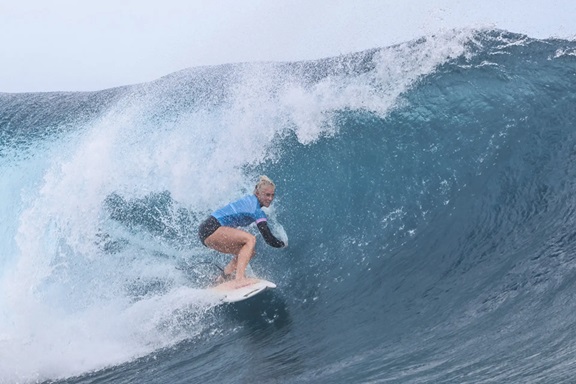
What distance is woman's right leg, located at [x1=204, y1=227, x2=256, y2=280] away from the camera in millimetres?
6797

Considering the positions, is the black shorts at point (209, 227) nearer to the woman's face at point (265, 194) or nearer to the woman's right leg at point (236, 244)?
the woman's right leg at point (236, 244)

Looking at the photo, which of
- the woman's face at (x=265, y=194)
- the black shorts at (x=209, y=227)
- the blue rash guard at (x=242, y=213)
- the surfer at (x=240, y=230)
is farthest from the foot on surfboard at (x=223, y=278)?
the woman's face at (x=265, y=194)

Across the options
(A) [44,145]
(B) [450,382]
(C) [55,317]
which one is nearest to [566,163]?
(B) [450,382]

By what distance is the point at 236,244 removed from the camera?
23.0 ft

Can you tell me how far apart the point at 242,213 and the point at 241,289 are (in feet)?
2.62

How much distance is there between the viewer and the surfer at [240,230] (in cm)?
675

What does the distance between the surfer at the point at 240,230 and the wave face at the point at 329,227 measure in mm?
484

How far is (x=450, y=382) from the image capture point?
384 centimetres

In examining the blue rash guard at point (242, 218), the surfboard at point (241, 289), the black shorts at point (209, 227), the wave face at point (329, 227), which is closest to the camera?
the wave face at point (329, 227)

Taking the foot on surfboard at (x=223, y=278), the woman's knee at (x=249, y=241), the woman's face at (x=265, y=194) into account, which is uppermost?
the woman's face at (x=265, y=194)

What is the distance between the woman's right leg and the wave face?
16.8 inches

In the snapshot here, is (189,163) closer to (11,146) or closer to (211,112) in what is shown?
(211,112)

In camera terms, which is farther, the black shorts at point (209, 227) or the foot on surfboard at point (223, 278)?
the foot on surfboard at point (223, 278)

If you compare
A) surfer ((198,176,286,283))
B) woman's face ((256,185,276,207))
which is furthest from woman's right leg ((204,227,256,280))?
woman's face ((256,185,276,207))
